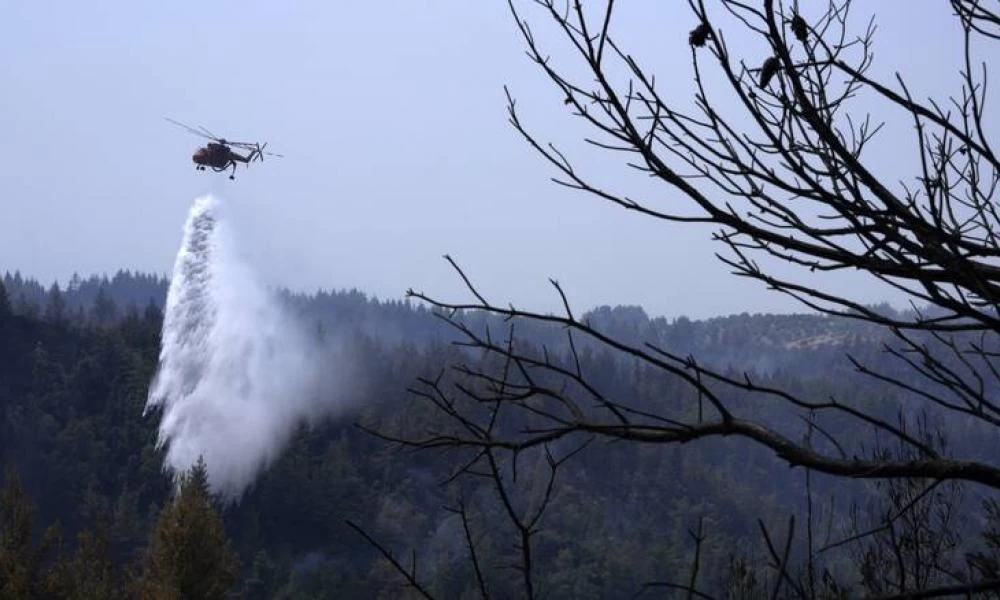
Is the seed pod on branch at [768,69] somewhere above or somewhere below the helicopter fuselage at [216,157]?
below

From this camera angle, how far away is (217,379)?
85.2m


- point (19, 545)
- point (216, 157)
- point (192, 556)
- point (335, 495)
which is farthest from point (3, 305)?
point (192, 556)

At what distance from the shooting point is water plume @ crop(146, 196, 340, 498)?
259 ft

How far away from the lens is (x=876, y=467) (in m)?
2.28

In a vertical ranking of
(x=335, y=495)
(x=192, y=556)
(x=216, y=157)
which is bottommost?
(x=335, y=495)

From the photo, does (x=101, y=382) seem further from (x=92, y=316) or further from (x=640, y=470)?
(x=92, y=316)

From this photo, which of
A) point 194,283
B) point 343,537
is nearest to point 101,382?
point 194,283

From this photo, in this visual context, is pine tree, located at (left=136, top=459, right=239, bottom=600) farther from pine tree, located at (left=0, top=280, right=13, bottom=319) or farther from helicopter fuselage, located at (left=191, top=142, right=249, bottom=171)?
pine tree, located at (left=0, top=280, right=13, bottom=319)

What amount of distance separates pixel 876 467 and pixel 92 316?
13850cm

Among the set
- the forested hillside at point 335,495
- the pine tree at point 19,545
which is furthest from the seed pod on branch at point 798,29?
the forested hillside at point 335,495

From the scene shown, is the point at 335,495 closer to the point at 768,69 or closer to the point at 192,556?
the point at 192,556

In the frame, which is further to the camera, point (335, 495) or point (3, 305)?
point (3, 305)

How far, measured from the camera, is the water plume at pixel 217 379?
7888 cm

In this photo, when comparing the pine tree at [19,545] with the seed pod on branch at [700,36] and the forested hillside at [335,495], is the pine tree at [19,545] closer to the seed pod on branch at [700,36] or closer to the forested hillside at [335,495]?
the forested hillside at [335,495]
